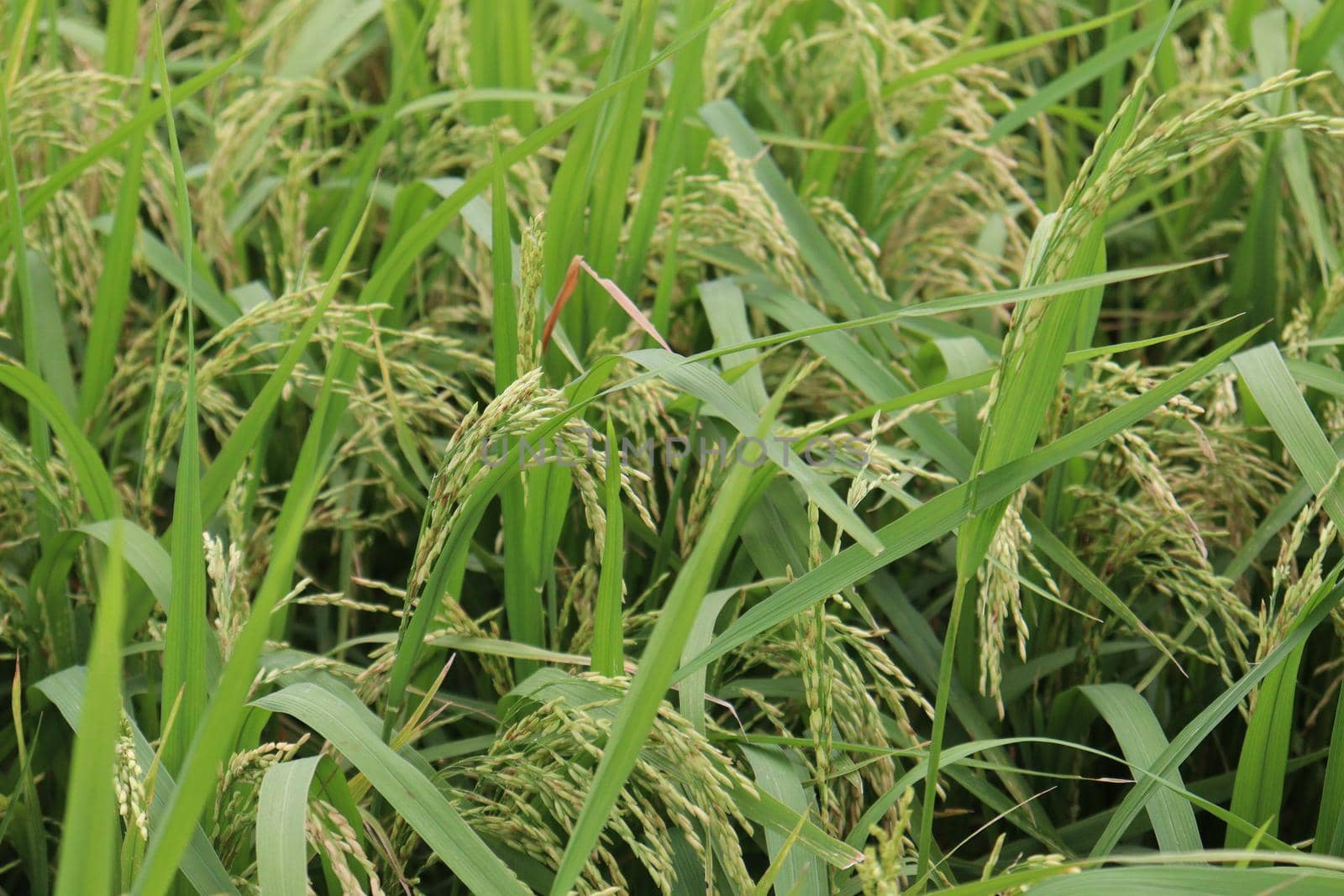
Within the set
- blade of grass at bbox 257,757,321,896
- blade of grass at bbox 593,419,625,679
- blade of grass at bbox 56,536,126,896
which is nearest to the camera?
blade of grass at bbox 56,536,126,896

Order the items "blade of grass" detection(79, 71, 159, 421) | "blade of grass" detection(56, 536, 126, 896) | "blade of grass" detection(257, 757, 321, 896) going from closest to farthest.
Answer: "blade of grass" detection(56, 536, 126, 896)
"blade of grass" detection(257, 757, 321, 896)
"blade of grass" detection(79, 71, 159, 421)

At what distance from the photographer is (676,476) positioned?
121 cm

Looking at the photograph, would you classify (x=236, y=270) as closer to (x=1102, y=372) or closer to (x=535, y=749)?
(x=535, y=749)

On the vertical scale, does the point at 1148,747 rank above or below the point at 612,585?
below

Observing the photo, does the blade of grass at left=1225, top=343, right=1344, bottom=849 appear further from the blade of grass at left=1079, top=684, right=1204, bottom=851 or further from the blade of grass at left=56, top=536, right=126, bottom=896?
the blade of grass at left=56, top=536, right=126, bottom=896

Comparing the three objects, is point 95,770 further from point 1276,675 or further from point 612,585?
point 1276,675

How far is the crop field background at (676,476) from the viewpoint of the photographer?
0.80m

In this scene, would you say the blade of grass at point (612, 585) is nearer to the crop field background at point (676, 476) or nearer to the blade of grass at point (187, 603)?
the crop field background at point (676, 476)

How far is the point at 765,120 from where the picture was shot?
5.57 feet

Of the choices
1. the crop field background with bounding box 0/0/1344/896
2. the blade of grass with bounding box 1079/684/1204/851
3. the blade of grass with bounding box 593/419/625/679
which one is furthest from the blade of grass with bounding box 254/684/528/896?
the blade of grass with bounding box 1079/684/1204/851

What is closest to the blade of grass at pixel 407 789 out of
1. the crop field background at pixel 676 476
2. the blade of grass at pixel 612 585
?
the crop field background at pixel 676 476

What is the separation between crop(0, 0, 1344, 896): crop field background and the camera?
801 millimetres

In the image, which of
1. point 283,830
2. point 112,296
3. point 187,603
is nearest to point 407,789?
point 283,830

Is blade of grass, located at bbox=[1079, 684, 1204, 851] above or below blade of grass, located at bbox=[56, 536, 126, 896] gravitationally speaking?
below
